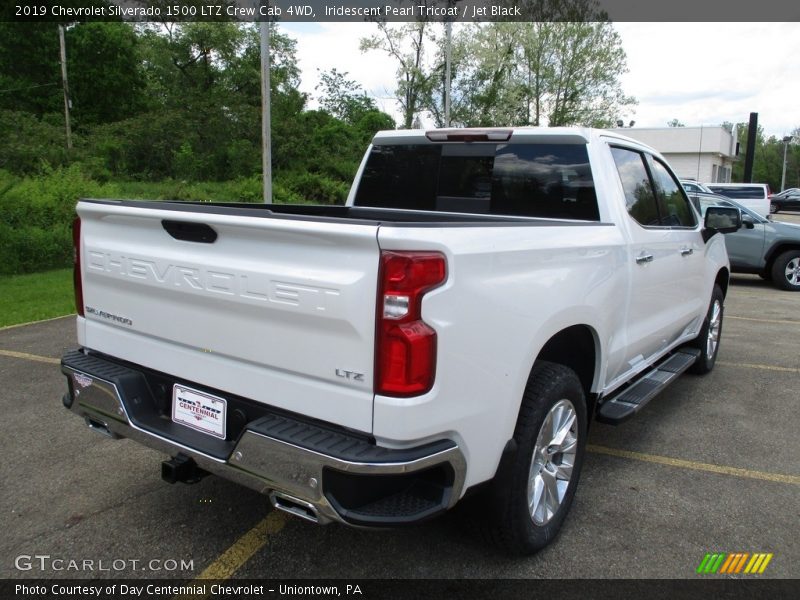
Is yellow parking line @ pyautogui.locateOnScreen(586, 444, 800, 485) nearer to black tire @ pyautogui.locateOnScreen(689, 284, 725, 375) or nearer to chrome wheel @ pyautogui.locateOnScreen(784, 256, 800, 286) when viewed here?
black tire @ pyautogui.locateOnScreen(689, 284, 725, 375)

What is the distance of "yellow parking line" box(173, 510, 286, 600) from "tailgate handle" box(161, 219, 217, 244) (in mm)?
1409

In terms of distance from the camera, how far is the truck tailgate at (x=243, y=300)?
2148 millimetres

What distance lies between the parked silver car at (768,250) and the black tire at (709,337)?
6.18 metres

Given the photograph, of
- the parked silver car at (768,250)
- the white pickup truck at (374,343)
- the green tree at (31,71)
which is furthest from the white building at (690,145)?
the white pickup truck at (374,343)

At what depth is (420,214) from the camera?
3.58 meters

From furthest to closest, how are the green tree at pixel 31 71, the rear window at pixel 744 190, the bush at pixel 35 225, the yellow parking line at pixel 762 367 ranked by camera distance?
the green tree at pixel 31 71, the rear window at pixel 744 190, the bush at pixel 35 225, the yellow parking line at pixel 762 367

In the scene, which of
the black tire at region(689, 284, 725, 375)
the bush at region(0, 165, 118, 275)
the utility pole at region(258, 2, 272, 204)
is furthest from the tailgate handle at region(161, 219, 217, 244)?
the bush at region(0, 165, 118, 275)

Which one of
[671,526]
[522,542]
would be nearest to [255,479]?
[522,542]

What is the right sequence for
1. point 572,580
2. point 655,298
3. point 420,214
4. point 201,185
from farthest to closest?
point 201,185, point 655,298, point 420,214, point 572,580

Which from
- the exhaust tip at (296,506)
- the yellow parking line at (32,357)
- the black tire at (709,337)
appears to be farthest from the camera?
the yellow parking line at (32,357)

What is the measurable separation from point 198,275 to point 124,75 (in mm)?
38451

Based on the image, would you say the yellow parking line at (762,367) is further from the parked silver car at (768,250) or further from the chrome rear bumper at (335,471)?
the parked silver car at (768,250)

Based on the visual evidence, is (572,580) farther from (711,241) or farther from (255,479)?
(711,241)

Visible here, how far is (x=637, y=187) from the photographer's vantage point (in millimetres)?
4055
